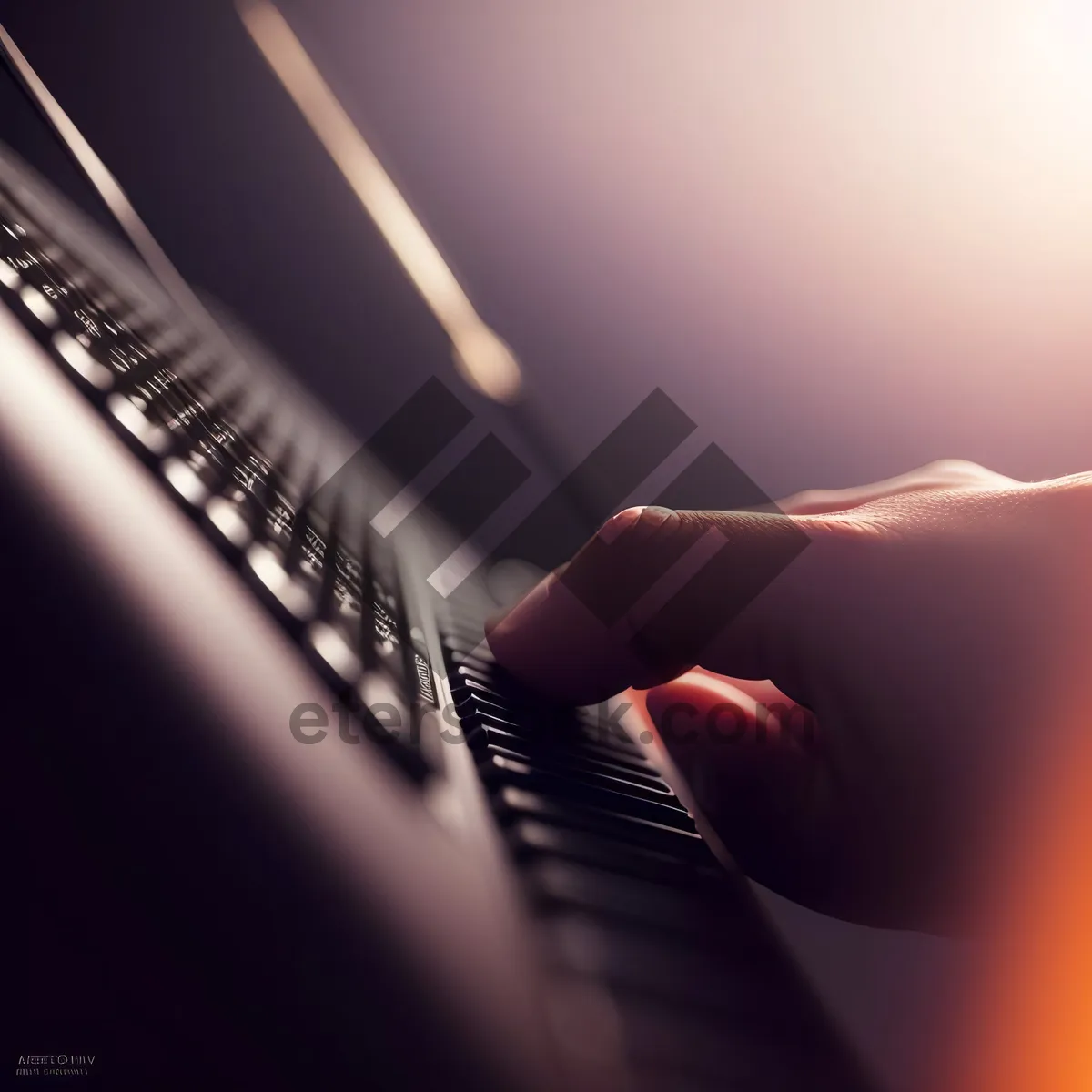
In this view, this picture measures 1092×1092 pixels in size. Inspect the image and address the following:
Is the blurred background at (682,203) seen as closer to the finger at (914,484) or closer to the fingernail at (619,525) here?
the finger at (914,484)

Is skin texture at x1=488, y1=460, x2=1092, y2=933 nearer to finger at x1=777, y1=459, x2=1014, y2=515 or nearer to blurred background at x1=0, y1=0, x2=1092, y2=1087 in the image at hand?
finger at x1=777, y1=459, x2=1014, y2=515

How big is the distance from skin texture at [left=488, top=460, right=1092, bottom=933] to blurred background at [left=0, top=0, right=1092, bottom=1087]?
71 centimetres

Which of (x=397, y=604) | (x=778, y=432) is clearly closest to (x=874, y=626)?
(x=397, y=604)

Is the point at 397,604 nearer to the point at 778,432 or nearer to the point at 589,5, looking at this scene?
the point at 778,432

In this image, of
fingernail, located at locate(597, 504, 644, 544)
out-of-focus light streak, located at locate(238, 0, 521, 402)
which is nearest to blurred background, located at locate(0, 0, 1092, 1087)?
out-of-focus light streak, located at locate(238, 0, 521, 402)

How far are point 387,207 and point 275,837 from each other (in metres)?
1.03

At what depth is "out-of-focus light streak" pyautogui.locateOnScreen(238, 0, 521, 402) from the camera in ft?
3.26

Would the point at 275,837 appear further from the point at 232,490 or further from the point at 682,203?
the point at 682,203

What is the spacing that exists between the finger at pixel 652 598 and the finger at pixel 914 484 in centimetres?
13

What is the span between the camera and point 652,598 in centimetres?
37

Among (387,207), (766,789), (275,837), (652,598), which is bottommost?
(766,789)

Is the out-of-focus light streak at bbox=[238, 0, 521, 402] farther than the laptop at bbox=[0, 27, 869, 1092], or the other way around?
the out-of-focus light streak at bbox=[238, 0, 521, 402]

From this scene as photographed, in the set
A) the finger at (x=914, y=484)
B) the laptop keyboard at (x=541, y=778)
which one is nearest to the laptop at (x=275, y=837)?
the laptop keyboard at (x=541, y=778)

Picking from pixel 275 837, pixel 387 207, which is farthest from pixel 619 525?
pixel 387 207
